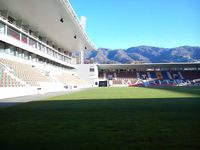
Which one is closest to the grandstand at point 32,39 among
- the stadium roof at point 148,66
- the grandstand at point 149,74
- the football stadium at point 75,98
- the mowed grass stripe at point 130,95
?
the football stadium at point 75,98

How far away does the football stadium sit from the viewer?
467 centimetres

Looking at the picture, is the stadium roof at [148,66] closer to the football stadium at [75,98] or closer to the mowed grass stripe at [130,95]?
the football stadium at [75,98]

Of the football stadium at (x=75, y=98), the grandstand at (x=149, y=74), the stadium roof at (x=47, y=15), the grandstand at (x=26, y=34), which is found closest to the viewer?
the football stadium at (x=75, y=98)

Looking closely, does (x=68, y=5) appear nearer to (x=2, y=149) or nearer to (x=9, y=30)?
(x=9, y=30)

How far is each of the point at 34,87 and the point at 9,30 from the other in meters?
7.09

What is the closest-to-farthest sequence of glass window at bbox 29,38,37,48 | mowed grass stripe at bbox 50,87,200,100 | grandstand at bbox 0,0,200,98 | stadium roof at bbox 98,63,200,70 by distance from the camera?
mowed grass stripe at bbox 50,87,200,100 < grandstand at bbox 0,0,200,98 < glass window at bbox 29,38,37,48 < stadium roof at bbox 98,63,200,70

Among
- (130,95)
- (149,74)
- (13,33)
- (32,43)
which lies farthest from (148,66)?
(130,95)

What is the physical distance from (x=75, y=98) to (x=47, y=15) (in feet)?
46.2

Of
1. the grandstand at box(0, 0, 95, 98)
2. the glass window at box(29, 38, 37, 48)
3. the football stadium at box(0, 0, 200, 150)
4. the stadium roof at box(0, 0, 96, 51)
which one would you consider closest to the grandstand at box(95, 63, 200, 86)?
the football stadium at box(0, 0, 200, 150)

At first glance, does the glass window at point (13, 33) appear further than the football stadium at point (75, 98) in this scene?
Yes

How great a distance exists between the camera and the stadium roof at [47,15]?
76.9 feet

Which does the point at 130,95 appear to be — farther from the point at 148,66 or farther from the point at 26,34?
the point at 148,66

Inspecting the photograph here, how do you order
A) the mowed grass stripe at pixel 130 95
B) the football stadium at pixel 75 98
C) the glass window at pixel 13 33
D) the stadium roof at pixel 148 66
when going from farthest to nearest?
1. the stadium roof at pixel 148 66
2. the glass window at pixel 13 33
3. the mowed grass stripe at pixel 130 95
4. the football stadium at pixel 75 98

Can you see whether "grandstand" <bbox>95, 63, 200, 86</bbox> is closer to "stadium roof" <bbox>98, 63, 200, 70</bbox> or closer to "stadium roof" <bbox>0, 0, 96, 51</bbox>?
Result: "stadium roof" <bbox>98, 63, 200, 70</bbox>
